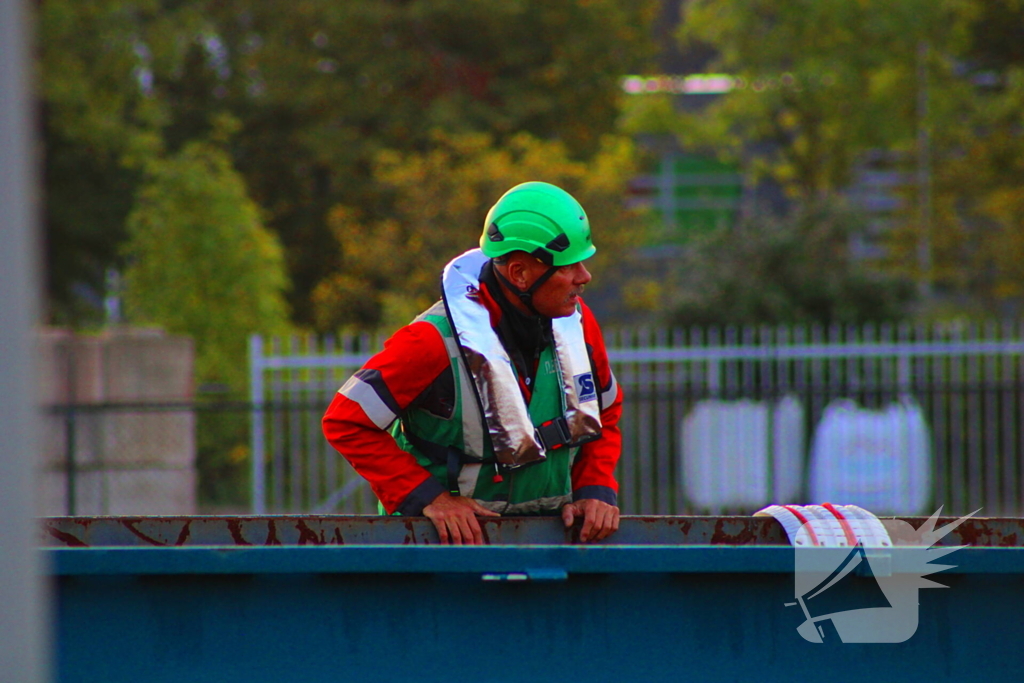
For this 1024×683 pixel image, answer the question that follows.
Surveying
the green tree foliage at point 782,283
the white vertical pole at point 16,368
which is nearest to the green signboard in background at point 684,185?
the green tree foliage at point 782,283

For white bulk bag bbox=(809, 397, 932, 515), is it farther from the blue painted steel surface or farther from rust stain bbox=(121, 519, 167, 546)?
rust stain bbox=(121, 519, 167, 546)

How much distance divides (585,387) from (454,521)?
578mm

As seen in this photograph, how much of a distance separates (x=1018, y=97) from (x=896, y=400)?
932 cm

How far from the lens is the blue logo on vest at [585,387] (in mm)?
3564

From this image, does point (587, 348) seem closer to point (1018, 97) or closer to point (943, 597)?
point (943, 597)

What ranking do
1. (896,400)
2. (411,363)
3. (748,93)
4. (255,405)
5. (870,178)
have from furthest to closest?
(870,178)
(748,93)
(896,400)
(255,405)
(411,363)

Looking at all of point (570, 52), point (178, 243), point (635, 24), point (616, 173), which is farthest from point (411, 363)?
point (635, 24)

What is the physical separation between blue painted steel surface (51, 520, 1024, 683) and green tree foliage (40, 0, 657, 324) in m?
16.2

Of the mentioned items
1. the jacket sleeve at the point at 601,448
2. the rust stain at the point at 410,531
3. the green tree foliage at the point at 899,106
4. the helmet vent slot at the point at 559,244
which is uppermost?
the green tree foliage at the point at 899,106

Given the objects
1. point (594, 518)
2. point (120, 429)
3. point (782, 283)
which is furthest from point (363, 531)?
point (782, 283)

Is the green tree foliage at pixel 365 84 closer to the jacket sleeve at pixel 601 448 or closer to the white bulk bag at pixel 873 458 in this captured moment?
the white bulk bag at pixel 873 458

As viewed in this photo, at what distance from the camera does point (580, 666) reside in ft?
9.86

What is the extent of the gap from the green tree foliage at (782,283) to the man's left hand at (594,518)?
27.1 feet

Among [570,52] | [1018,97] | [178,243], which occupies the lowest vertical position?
[178,243]
